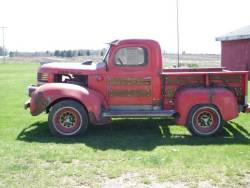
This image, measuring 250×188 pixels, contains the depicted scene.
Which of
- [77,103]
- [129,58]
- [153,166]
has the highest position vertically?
[129,58]

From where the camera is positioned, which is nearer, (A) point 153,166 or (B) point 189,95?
(A) point 153,166

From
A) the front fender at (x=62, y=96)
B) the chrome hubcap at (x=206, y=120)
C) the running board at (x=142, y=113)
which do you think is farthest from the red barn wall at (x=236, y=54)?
the front fender at (x=62, y=96)

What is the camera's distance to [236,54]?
27766 millimetres

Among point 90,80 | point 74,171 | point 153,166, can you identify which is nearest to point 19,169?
point 74,171

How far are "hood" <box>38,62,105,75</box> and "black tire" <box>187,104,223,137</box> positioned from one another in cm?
213

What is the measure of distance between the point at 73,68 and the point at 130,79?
50.2 inches

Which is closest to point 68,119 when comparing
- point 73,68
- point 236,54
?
point 73,68

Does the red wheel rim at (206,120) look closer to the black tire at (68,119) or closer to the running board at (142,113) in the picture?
the running board at (142,113)

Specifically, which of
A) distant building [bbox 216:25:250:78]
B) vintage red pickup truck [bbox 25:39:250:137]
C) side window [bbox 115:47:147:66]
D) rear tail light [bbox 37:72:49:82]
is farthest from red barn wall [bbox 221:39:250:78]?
rear tail light [bbox 37:72:49:82]

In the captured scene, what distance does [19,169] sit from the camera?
6.93 metres

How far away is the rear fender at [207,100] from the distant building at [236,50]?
17.4 m

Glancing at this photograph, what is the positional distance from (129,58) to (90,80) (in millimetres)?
946

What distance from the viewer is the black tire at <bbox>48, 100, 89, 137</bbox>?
Result: 938cm

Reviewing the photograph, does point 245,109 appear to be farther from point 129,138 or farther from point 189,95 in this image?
point 129,138
